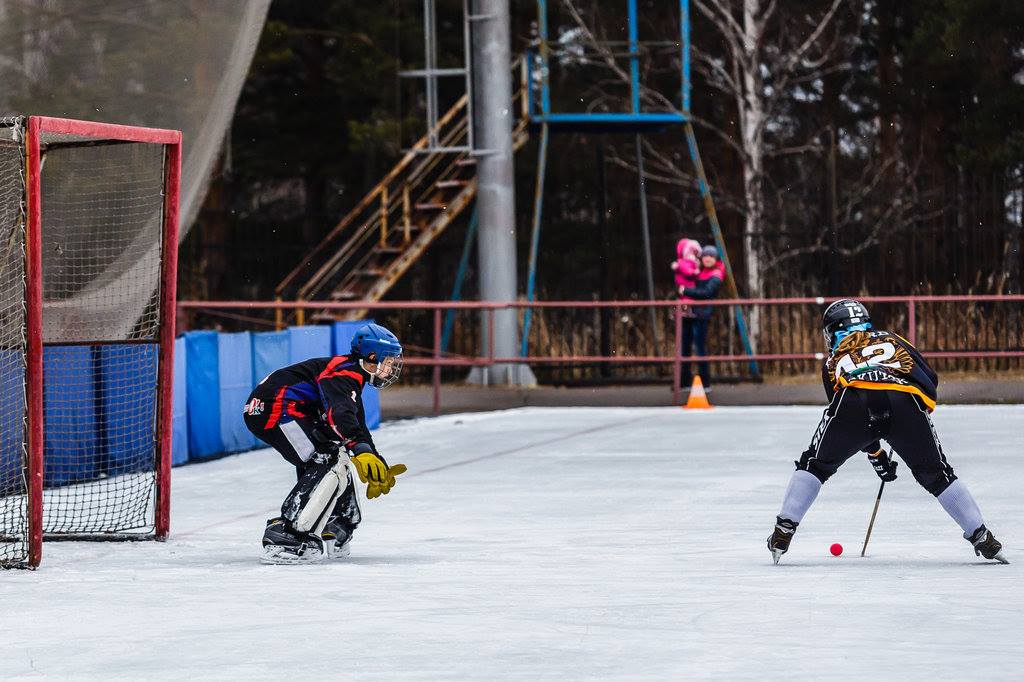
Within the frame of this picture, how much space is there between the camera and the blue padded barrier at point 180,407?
14.7m

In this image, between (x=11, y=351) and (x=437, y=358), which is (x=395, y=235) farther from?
(x=11, y=351)

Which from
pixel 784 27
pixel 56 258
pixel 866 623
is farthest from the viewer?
pixel 784 27

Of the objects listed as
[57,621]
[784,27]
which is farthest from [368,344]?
[784,27]

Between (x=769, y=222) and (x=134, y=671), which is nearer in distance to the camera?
(x=134, y=671)

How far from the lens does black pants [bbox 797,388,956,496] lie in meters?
9.14

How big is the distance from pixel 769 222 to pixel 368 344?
76.3 ft

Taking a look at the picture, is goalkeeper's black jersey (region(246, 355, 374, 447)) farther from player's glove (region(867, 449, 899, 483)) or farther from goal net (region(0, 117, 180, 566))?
player's glove (region(867, 449, 899, 483))

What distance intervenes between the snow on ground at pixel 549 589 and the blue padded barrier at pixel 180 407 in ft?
2.06

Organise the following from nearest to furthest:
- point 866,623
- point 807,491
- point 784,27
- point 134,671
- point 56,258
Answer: point 134,671
point 866,623
point 807,491
point 56,258
point 784,27

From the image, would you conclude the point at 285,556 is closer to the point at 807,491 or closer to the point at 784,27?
the point at 807,491

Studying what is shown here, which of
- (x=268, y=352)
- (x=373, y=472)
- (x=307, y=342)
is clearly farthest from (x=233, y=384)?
(x=373, y=472)

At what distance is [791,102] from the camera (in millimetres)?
36219

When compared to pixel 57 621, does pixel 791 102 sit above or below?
above

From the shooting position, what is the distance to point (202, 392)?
15.1 m
